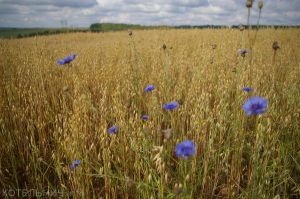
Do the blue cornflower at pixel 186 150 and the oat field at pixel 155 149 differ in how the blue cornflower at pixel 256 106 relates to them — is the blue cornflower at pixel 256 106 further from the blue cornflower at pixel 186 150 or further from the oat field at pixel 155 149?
the blue cornflower at pixel 186 150

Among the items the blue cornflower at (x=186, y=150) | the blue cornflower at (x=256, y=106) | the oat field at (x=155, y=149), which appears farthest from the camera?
the oat field at (x=155, y=149)

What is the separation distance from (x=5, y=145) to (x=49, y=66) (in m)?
1.86

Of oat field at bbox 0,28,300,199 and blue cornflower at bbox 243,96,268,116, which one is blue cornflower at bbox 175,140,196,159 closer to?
oat field at bbox 0,28,300,199

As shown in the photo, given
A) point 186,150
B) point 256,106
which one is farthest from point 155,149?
point 256,106

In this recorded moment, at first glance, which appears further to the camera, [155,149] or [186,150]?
[155,149]

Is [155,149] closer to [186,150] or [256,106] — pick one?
[186,150]

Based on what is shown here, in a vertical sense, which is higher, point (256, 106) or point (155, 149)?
point (256, 106)

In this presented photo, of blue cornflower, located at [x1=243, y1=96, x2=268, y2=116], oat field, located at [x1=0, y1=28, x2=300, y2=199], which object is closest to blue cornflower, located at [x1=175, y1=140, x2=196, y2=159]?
oat field, located at [x1=0, y1=28, x2=300, y2=199]

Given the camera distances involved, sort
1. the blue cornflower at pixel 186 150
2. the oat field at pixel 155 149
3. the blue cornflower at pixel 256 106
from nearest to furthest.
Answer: the blue cornflower at pixel 186 150, the blue cornflower at pixel 256 106, the oat field at pixel 155 149

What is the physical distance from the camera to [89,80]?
3029 millimetres

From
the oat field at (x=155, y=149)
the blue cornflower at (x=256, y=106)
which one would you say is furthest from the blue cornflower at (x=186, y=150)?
the blue cornflower at (x=256, y=106)

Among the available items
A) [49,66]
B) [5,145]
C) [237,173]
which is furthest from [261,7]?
[49,66]

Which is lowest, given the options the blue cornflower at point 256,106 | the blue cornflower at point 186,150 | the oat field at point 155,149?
the oat field at point 155,149

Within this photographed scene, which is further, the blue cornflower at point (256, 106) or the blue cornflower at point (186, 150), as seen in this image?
the blue cornflower at point (256, 106)
